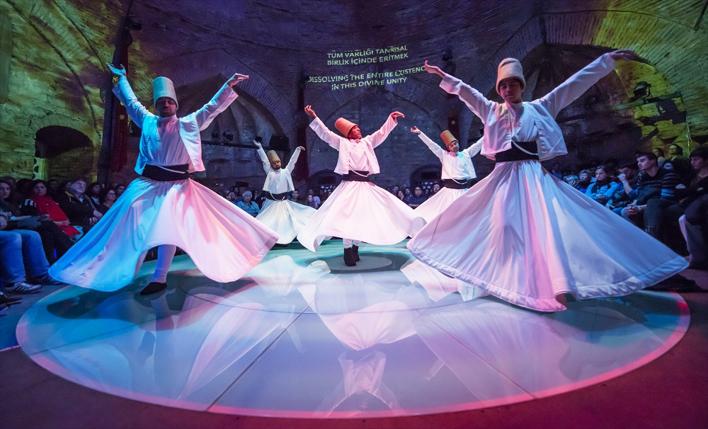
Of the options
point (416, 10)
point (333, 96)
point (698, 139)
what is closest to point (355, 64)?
point (333, 96)

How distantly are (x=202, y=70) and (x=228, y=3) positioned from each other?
253 cm

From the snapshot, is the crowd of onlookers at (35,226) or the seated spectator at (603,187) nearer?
the crowd of onlookers at (35,226)

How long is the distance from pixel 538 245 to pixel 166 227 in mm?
2917

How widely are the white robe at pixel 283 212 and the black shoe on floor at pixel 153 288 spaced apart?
310cm

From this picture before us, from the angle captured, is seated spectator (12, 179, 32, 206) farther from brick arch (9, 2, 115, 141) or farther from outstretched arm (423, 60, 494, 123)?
outstretched arm (423, 60, 494, 123)

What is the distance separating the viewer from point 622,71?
386 inches

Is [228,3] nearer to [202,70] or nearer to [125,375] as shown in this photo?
[202,70]

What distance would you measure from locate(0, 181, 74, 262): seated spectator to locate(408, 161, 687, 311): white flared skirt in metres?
4.30

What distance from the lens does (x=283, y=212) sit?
682 centimetres

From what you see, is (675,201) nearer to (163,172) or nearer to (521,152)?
(521,152)

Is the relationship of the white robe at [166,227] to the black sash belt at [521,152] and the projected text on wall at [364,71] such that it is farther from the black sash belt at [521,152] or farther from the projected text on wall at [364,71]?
the projected text on wall at [364,71]

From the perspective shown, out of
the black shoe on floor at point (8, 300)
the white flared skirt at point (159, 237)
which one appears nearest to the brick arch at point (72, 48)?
the black shoe on floor at point (8, 300)

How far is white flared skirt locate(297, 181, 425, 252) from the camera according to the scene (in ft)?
13.5

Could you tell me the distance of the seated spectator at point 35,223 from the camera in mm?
3809
